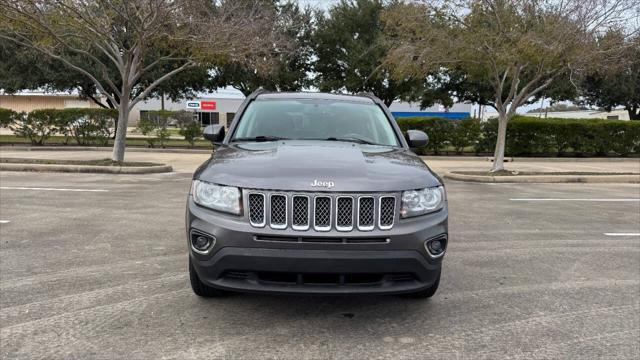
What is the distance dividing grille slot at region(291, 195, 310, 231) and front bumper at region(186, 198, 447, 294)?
6cm

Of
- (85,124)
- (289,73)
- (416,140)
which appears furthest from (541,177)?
(289,73)

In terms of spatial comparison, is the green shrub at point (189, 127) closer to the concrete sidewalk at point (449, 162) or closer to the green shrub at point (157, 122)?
the green shrub at point (157, 122)

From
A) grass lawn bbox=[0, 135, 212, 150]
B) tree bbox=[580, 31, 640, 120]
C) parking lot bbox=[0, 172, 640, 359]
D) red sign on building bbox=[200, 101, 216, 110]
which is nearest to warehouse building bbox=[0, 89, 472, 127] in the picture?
red sign on building bbox=[200, 101, 216, 110]

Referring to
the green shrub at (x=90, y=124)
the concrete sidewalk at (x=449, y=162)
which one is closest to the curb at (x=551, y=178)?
the concrete sidewalk at (x=449, y=162)

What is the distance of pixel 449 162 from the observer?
1852 cm

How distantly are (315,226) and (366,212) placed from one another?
0.34 m

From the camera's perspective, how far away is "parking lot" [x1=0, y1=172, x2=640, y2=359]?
336 cm

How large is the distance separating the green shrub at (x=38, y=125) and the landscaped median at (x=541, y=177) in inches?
578

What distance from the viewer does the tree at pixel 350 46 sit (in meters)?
26.9

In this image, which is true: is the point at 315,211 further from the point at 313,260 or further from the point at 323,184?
the point at 313,260

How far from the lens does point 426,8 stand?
13414 mm

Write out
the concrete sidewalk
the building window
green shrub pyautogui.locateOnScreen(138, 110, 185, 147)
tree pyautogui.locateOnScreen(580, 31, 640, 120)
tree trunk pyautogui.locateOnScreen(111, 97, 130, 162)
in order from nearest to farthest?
tree trunk pyautogui.locateOnScreen(111, 97, 130, 162), the concrete sidewalk, green shrub pyautogui.locateOnScreen(138, 110, 185, 147), tree pyautogui.locateOnScreen(580, 31, 640, 120), the building window

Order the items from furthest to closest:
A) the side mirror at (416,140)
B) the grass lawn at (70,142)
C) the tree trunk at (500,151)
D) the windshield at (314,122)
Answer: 1. the grass lawn at (70,142)
2. the tree trunk at (500,151)
3. the side mirror at (416,140)
4. the windshield at (314,122)

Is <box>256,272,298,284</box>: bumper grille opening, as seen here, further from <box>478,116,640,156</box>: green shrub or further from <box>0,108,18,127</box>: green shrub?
<box>0,108,18,127</box>: green shrub
